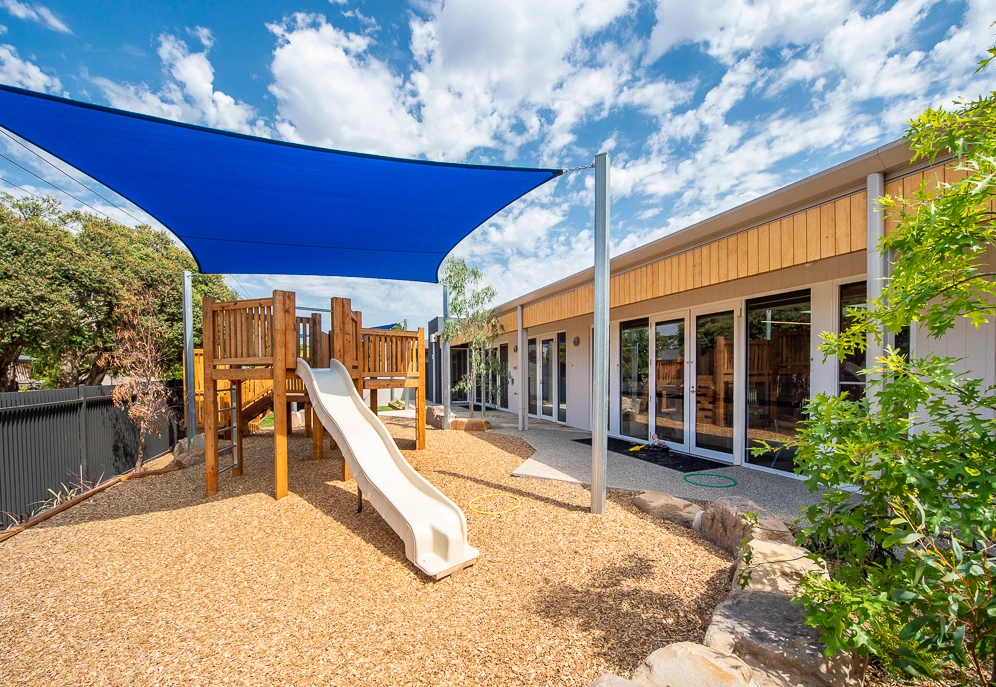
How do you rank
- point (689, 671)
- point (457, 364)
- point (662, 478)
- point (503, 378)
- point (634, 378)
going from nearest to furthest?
point (689, 671) → point (662, 478) → point (634, 378) → point (503, 378) → point (457, 364)

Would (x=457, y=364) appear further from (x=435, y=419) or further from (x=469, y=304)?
(x=435, y=419)

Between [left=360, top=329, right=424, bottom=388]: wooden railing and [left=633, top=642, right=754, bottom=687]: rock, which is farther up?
[left=360, top=329, right=424, bottom=388]: wooden railing

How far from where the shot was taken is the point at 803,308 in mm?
4777

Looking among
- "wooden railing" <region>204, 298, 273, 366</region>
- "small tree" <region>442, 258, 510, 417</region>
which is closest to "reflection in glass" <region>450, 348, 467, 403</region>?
"small tree" <region>442, 258, 510, 417</region>

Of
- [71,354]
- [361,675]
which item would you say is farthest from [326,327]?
[71,354]

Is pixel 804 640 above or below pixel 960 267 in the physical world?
below

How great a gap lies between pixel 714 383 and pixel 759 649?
4.62 metres

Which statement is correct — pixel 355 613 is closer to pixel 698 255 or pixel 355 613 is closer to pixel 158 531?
pixel 158 531

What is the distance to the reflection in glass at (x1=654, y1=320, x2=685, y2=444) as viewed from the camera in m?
6.19

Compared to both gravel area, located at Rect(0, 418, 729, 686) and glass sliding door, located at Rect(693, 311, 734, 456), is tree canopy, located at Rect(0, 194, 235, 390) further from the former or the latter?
glass sliding door, located at Rect(693, 311, 734, 456)

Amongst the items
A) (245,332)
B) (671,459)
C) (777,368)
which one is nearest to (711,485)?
(671,459)

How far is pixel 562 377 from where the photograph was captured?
30.9ft

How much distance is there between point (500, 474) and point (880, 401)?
3.91m

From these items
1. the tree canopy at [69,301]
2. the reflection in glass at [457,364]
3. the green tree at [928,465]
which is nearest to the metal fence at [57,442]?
the tree canopy at [69,301]
